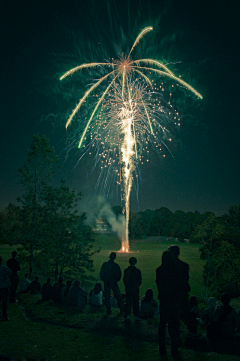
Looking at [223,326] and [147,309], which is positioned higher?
[223,326]

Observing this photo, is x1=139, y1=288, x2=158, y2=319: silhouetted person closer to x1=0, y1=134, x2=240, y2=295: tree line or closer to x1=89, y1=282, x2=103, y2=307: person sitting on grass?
x1=89, y1=282, x2=103, y2=307: person sitting on grass

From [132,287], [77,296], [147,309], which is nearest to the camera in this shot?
[132,287]

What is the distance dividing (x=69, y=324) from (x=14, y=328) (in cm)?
133

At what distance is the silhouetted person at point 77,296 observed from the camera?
339 inches

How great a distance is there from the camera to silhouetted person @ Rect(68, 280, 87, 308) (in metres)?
8.61

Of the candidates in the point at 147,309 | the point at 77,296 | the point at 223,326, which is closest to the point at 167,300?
the point at 223,326

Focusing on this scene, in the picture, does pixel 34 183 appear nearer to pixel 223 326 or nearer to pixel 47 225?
pixel 47 225

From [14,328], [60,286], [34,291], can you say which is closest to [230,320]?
[14,328]

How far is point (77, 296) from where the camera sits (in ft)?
28.4

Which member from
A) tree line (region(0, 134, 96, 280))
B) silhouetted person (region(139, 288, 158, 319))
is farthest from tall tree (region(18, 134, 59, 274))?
silhouetted person (region(139, 288, 158, 319))

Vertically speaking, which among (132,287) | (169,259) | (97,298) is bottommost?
(97,298)

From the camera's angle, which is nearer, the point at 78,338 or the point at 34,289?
the point at 78,338

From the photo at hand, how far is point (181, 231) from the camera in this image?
310 ft

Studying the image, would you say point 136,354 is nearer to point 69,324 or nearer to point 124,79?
point 69,324
